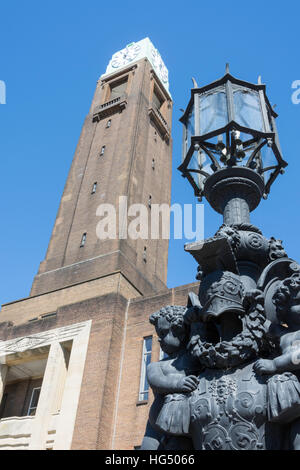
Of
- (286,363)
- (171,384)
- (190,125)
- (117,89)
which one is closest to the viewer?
(286,363)

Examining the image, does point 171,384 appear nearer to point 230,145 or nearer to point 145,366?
point 230,145

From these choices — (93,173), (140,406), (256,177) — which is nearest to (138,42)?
(93,173)

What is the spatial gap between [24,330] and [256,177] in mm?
19241

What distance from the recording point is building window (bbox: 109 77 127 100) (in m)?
40.7

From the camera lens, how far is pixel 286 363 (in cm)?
254

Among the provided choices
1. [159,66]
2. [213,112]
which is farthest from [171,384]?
[159,66]

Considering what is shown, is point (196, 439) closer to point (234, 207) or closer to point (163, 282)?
point (234, 207)

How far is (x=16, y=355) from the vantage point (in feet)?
68.6

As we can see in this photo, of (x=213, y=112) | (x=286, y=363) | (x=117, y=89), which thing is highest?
(x=117, y=89)

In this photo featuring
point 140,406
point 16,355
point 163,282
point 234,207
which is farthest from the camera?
point 163,282

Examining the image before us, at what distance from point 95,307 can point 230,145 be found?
54.9ft

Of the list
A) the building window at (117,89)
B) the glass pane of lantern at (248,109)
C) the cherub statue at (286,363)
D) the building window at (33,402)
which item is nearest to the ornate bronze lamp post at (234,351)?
the cherub statue at (286,363)

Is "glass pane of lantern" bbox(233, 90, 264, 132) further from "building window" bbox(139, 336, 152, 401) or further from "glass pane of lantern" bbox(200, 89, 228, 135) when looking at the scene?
"building window" bbox(139, 336, 152, 401)
